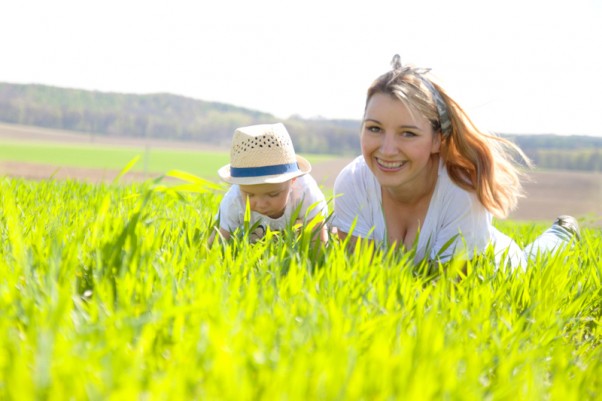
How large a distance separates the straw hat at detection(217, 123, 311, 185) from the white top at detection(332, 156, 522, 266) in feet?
0.91

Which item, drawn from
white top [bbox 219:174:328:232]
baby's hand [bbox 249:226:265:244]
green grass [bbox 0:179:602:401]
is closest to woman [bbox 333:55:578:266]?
white top [bbox 219:174:328:232]

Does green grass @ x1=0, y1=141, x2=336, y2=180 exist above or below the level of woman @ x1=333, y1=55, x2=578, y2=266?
below

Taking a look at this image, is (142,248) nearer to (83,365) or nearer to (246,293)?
(246,293)

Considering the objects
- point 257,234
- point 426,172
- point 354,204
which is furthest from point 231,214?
point 426,172

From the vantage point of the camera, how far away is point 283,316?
58.8 inches

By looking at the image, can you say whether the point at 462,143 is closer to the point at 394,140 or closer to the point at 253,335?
the point at 394,140

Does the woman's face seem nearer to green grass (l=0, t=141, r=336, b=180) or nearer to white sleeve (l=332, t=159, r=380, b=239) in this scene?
white sleeve (l=332, t=159, r=380, b=239)

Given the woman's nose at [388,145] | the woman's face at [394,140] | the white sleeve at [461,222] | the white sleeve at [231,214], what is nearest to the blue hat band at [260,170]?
the white sleeve at [231,214]

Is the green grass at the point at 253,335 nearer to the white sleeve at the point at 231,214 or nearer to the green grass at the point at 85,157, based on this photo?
the white sleeve at the point at 231,214

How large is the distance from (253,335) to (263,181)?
1.85 m

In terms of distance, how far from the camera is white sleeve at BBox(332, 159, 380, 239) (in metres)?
3.33

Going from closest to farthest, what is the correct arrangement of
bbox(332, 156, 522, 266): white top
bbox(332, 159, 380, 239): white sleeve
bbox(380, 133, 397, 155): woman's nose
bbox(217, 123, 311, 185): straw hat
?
1. bbox(380, 133, 397, 155): woman's nose
2. bbox(332, 156, 522, 266): white top
3. bbox(217, 123, 311, 185): straw hat
4. bbox(332, 159, 380, 239): white sleeve

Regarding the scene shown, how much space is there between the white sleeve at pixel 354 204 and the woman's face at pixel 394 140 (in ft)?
0.75

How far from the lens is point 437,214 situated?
317 cm
